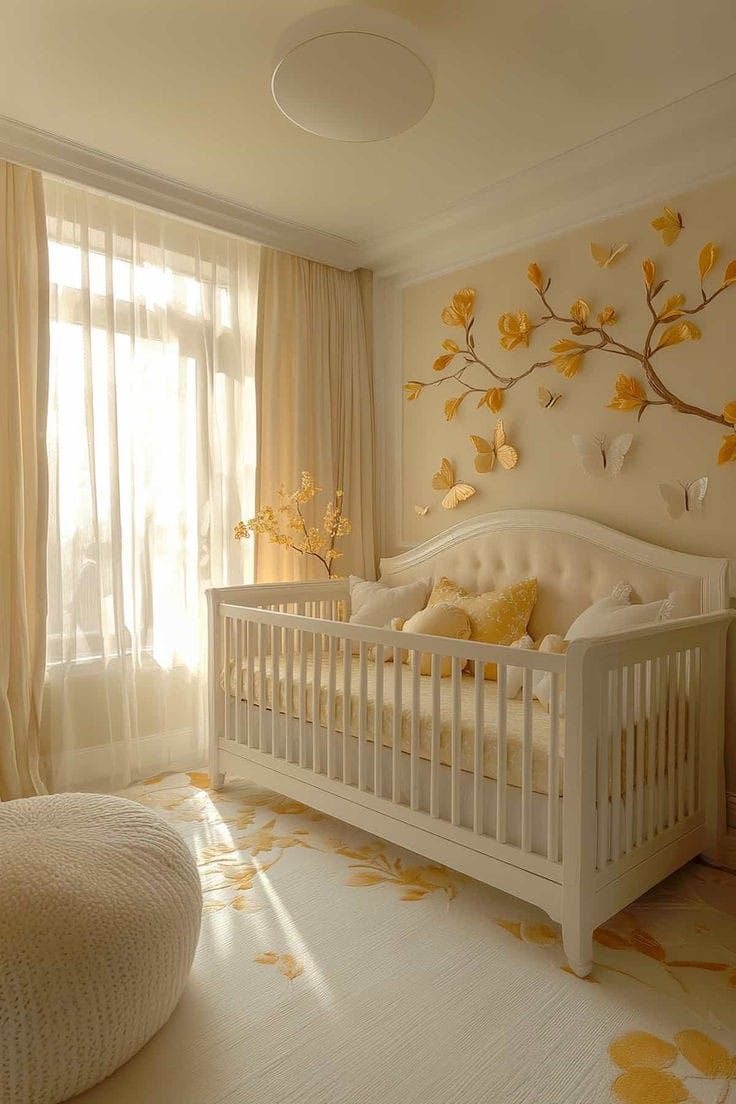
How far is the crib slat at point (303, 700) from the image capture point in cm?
246

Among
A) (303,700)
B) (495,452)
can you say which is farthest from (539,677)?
(495,452)

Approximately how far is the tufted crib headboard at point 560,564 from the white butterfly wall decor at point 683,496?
16 cm

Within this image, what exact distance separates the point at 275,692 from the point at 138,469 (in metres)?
1.14

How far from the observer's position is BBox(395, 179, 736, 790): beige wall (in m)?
2.45

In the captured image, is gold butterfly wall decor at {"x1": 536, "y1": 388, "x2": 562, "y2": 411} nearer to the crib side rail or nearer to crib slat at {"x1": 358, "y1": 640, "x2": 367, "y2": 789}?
the crib side rail

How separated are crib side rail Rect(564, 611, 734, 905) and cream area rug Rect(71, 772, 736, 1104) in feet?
0.73

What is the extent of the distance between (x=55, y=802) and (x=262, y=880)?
727mm

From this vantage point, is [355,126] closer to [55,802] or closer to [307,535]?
[307,535]

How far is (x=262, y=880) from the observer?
217cm

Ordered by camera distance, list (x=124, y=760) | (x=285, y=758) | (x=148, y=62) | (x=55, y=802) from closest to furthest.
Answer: (x=55, y=802) → (x=148, y=62) → (x=285, y=758) → (x=124, y=760)

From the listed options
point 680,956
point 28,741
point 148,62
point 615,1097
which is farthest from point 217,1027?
point 148,62

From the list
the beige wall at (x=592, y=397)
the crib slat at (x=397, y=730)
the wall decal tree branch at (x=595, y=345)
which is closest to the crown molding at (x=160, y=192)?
the beige wall at (x=592, y=397)

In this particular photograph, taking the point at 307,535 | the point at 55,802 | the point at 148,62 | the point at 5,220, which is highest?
the point at 148,62

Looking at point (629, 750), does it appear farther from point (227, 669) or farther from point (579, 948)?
point (227, 669)
